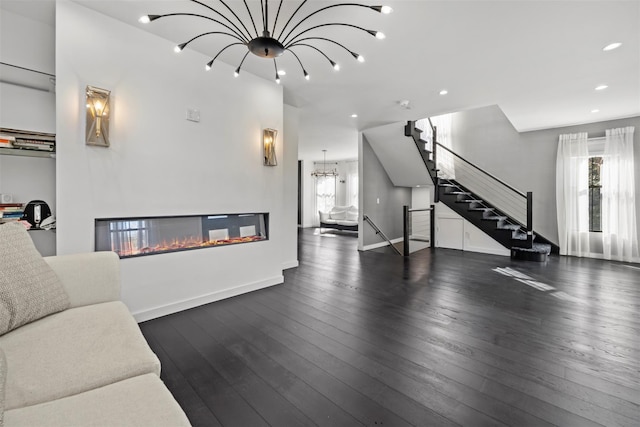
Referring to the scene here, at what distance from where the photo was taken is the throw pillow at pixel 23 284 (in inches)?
54.9

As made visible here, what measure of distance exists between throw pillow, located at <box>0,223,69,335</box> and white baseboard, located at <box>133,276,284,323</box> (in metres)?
1.11

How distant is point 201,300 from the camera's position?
122 inches

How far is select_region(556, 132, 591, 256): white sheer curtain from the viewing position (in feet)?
18.2

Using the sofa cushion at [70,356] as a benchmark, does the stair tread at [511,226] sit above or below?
above

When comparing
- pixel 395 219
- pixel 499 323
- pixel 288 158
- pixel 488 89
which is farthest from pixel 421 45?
pixel 395 219

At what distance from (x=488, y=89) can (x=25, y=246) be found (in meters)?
5.10

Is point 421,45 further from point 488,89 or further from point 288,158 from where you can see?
point 288,158

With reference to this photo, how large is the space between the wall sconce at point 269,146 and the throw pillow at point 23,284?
245 centimetres

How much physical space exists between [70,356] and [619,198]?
781 cm

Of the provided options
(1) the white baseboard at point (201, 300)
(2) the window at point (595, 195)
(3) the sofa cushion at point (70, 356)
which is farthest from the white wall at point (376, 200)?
(3) the sofa cushion at point (70, 356)

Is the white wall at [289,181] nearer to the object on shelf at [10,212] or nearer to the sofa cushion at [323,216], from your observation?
the object on shelf at [10,212]

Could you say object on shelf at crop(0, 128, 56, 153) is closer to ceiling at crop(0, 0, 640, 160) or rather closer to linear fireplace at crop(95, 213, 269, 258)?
linear fireplace at crop(95, 213, 269, 258)

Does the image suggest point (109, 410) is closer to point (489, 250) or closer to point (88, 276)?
point (88, 276)

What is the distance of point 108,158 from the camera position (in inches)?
99.5
